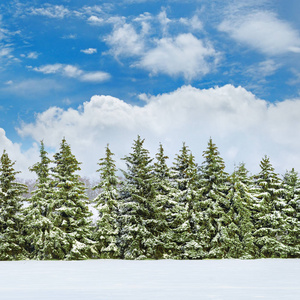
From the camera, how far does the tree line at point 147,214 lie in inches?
1455

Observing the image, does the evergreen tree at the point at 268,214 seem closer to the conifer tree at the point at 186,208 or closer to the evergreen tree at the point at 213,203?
the evergreen tree at the point at 213,203

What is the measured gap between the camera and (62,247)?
36.1 m

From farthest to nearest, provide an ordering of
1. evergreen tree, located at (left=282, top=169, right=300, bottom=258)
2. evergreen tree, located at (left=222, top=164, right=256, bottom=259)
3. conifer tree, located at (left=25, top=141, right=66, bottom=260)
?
1. evergreen tree, located at (left=282, top=169, right=300, bottom=258)
2. evergreen tree, located at (left=222, top=164, right=256, bottom=259)
3. conifer tree, located at (left=25, top=141, right=66, bottom=260)

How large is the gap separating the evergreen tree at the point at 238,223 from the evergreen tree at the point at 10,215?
21369 mm

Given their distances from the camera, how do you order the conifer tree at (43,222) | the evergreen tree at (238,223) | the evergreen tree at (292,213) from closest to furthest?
the conifer tree at (43,222), the evergreen tree at (238,223), the evergreen tree at (292,213)

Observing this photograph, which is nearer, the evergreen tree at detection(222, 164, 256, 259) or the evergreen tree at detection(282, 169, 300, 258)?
the evergreen tree at detection(222, 164, 256, 259)

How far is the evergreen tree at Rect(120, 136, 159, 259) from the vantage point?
37.1 meters

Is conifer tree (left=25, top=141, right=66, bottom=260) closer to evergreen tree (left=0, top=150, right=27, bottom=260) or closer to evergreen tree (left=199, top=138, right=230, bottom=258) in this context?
evergreen tree (left=0, top=150, right=27, bottom=260)

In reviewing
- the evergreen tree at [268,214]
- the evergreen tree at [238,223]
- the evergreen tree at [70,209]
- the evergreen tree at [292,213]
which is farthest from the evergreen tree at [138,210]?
the evergreen tree at [292,213]

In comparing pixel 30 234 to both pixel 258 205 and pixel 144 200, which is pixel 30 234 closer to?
pixel 144 200

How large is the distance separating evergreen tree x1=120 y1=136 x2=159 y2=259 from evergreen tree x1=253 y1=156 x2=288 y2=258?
1216 cm

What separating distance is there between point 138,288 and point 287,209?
33.7 meters

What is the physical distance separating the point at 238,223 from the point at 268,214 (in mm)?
4024

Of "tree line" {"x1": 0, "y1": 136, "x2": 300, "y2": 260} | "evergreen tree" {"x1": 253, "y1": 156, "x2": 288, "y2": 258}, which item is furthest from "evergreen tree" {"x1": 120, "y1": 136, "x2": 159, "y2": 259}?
"evergreen tree" {"x1": 253, "y1": 156, "x2": 288, "y2": 258}
